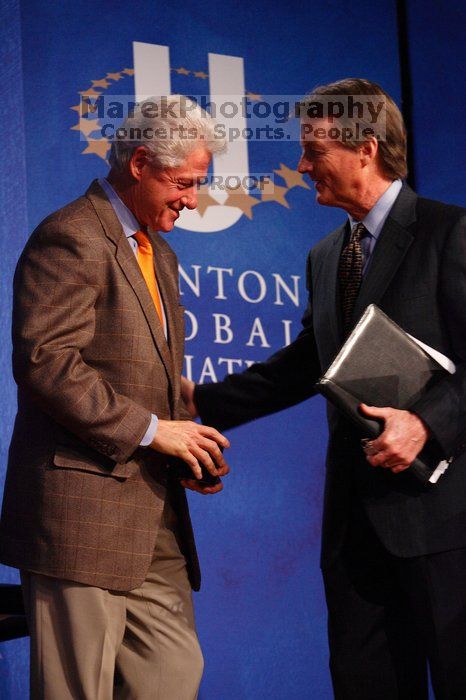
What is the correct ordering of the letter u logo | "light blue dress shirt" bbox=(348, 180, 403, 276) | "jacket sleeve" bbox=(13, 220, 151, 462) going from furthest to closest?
1. the letter u logo
2. "light blue dress shirt" bbox=(348, 180, 403, 276)
3. "jacket sleeve" bbox=(13, 220, 151, 462)

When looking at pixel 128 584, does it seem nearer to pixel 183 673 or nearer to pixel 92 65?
pixel 183 673

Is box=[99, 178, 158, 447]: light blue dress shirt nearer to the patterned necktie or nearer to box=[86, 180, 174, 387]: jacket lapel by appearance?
box=[86, 180, 174, 387]: jacket lapel

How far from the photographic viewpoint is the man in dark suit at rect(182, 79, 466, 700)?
2.20 m

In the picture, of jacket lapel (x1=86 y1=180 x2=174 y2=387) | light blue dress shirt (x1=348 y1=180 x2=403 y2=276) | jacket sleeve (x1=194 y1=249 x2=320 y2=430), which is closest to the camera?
jacket lapel (x1=86 y1=180 x2=174 y2=387)

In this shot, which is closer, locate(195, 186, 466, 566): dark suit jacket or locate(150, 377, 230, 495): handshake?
locate(150, 377, 230, 495): handshake

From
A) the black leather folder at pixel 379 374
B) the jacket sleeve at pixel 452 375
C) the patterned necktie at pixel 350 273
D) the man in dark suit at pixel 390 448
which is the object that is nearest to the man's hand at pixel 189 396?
the man in dark suit at pixel 390 448

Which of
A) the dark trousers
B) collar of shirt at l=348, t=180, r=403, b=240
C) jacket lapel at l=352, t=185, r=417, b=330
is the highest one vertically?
collar of shirt at l=348, t=180, r=403, b=240

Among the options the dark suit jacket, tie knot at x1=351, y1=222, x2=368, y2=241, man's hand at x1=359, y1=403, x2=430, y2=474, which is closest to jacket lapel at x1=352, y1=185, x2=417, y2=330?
the dark suit jacket

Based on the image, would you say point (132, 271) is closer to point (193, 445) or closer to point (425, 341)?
point (193, 445)

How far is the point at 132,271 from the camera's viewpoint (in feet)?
6.98

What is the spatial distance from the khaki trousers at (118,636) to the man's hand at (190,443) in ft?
0.60

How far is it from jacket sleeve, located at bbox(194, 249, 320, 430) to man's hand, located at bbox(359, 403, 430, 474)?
1.91ft

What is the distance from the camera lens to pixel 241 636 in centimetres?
334

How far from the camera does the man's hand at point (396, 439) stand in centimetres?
212
